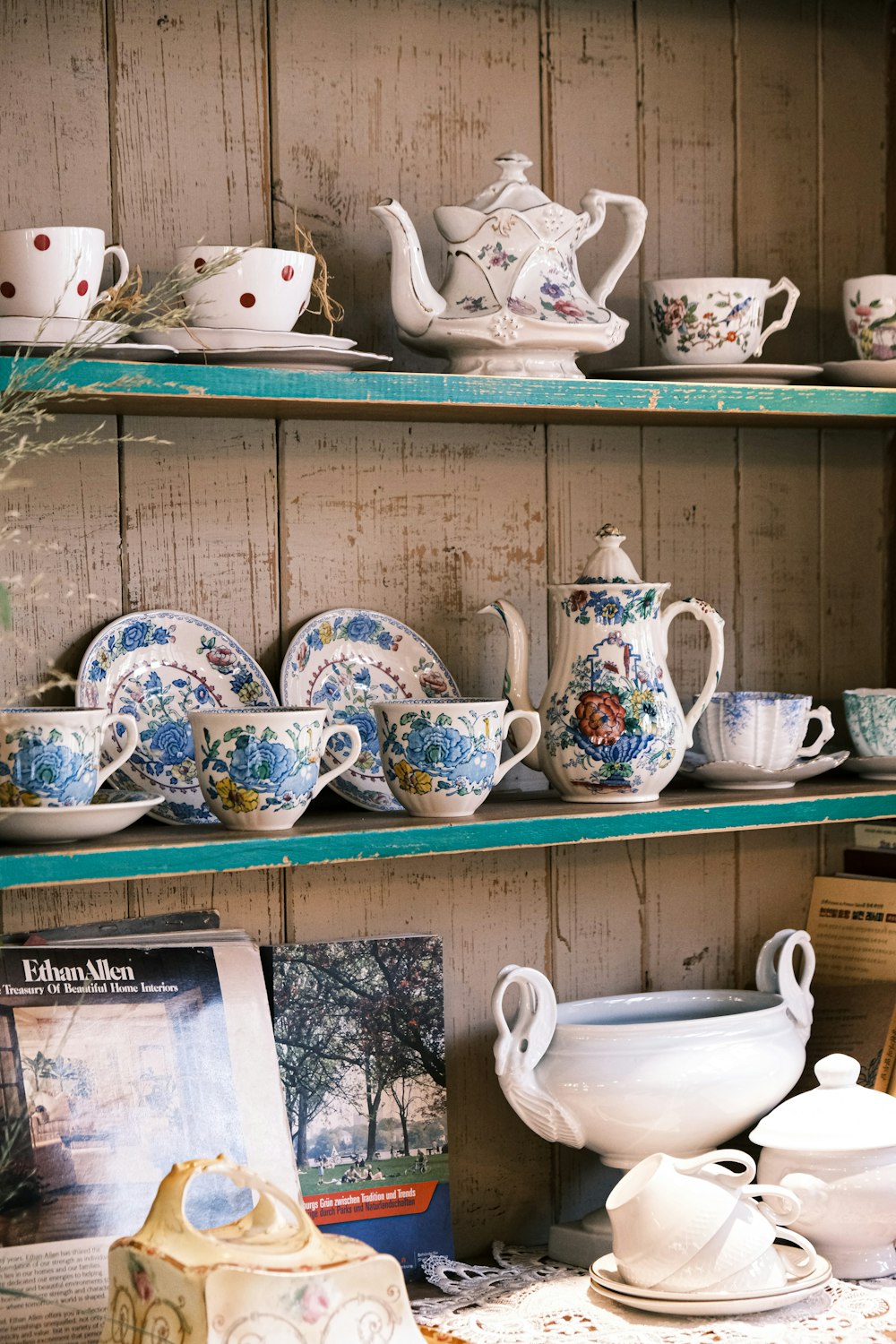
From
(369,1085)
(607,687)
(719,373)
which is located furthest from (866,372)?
(369,1085)

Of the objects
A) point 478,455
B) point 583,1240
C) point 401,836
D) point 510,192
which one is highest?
point 510,192

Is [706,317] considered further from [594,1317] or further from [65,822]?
[594,1317]

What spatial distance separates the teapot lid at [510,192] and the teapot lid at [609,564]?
0.93 feet

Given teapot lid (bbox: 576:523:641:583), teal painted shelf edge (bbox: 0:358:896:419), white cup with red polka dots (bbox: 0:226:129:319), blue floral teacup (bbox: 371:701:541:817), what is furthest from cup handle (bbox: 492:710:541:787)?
white cup with red polka dots (bbox: 0:226:129:319)

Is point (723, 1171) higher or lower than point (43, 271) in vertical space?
lower

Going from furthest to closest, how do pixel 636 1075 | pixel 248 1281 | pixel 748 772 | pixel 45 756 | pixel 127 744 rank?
pixel 748 772, pixel 636 1075, pixel 127 744, pixel 45 756, pixel 248 1281

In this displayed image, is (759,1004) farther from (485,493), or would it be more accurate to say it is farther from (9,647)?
(9,647)

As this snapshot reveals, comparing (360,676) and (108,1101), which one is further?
(360,676)

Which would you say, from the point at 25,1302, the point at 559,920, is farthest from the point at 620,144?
the point at 25,1302

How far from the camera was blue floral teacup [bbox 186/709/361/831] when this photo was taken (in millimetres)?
1182

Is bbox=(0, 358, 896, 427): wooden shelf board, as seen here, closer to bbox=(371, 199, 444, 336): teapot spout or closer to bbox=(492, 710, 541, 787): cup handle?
bbox=(371, 199, 444, 336): teapot spout

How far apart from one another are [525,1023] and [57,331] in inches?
26.7

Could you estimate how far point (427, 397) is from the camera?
4.11ft

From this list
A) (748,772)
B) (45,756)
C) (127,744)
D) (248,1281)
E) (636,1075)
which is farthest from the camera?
(748,772)
